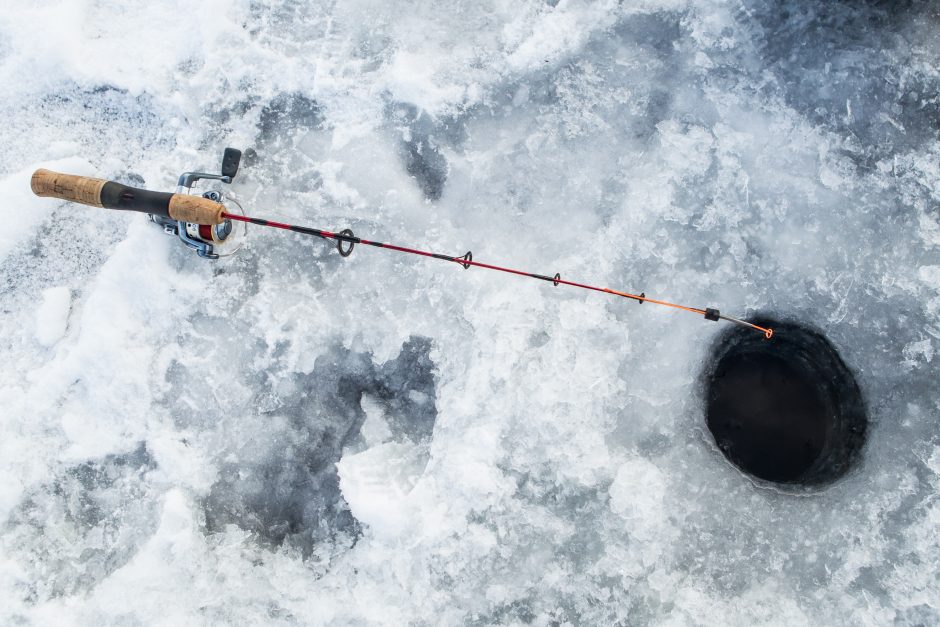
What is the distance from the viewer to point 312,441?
12.2ft

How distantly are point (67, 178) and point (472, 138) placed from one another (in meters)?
2.36

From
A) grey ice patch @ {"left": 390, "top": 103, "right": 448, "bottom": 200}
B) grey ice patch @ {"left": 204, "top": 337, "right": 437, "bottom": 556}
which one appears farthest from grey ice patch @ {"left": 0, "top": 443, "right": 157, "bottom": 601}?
grey ice patch @ {"left": 390, "top": 103, "right": 448, "bottom": 200}

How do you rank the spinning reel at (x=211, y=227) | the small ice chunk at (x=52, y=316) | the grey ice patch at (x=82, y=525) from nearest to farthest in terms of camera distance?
the spinning reel at (x=211, y=227), the grey ice patch at (x=82, y=525), the small ice chunk at (x=52, y=316)

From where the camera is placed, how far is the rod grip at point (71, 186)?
3.11 m

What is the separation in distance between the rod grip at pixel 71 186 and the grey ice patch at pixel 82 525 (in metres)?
1.58

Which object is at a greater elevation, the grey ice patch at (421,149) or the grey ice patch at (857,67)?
the grey ice patch at (857,67)

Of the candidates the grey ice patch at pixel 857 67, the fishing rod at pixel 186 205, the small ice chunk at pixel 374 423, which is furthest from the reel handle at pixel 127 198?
the grey ice patch at pixel 857 67

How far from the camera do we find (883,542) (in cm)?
354

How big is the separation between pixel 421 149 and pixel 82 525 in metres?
3.24

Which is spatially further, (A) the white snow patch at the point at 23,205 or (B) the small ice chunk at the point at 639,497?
(A) the white snow patch at the point at 23,205

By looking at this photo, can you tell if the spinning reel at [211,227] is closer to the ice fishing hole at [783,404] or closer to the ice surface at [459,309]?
the ice surface at [459,309]

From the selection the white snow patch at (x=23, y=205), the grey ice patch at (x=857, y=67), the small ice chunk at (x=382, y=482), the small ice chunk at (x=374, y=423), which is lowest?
the small ice chunk at (x=382, y=482)

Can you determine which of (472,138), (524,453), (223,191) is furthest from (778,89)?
(223,191)

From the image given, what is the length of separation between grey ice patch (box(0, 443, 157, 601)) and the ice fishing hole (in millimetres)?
3735
